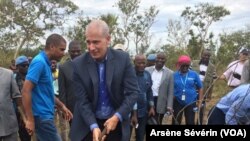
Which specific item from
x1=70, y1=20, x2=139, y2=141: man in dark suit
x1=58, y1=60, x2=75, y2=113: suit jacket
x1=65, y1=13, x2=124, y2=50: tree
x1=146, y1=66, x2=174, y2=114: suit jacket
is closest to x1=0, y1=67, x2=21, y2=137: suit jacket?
x1=58, y1=60, x2=75, y2=113: suit jacket

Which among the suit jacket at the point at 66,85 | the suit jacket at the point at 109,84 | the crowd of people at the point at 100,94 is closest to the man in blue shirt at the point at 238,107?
the crowd of people at the point at 100,94

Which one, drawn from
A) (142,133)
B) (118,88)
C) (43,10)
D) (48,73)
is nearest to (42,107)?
(48,73)

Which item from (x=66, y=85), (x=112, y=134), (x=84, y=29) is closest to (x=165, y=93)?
(x=66, y=85)

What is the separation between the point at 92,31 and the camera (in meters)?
2.88

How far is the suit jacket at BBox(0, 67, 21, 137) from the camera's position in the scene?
3.99m

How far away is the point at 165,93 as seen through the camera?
243 inches

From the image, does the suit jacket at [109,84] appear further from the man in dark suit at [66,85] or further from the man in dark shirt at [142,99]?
the man in dark shirt at [142,99]

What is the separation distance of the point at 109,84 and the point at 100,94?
11cm

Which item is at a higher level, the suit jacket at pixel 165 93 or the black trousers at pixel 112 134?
the black trousers at pixel 112 134

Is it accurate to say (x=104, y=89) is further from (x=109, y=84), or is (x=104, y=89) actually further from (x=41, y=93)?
(x=41, y=93)

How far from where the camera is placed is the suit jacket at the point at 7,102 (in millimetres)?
3992

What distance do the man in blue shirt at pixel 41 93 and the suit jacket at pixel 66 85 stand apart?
534 mm

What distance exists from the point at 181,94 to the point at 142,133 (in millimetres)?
964

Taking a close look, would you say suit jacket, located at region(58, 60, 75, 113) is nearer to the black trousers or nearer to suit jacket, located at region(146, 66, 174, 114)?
the black trousers
